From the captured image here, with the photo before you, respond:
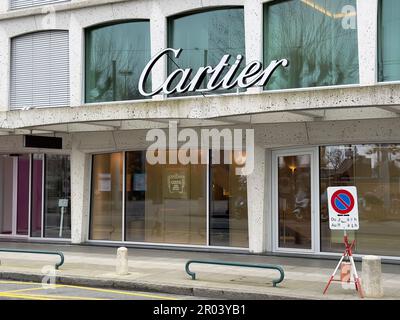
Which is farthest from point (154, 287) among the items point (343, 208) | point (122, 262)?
point (343, 208)

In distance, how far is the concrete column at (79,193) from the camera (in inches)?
731

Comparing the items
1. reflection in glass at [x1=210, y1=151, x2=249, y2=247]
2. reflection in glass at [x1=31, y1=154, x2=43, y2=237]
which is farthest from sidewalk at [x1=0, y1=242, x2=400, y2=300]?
reflection in glass at [x1=31, y1=154, x2=43, y2=237]

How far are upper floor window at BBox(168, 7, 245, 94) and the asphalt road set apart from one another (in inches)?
284

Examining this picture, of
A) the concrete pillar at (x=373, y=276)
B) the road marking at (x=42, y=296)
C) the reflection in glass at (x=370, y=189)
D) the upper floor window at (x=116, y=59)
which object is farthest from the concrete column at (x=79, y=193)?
the concrete pillar at (x=373, y=276)

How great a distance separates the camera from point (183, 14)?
1720cm

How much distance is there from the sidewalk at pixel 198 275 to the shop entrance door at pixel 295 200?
3.32 ft

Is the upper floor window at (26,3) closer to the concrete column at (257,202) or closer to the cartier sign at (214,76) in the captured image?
the cartier sign at (214,76)

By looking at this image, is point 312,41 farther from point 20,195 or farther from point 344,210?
point 20,195

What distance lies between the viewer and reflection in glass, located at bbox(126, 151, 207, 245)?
17.5 m

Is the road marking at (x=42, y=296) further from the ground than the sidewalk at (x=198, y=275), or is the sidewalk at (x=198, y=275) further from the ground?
the sidewalk at (x=198, y=275)

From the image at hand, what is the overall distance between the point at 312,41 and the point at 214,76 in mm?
2662
